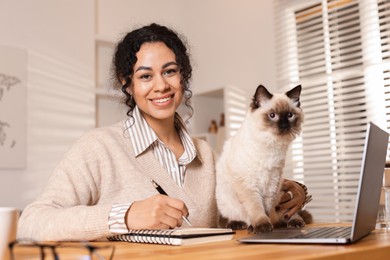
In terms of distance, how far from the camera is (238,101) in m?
3.63

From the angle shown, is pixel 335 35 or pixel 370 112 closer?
pixel 370 112

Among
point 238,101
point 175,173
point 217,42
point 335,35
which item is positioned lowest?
point 175,173

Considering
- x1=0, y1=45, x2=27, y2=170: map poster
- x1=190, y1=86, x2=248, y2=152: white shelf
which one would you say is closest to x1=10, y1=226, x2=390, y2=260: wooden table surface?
x1=0, y1=45, x2=27, y2=170: map poster

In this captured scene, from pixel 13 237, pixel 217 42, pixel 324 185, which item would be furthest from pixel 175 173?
pixel 217 42

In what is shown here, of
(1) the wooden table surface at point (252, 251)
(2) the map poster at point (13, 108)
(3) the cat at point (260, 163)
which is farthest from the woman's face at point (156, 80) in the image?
(2) the map poster at point (13, 108)

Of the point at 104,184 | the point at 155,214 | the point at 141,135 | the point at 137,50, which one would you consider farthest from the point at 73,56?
the point at 155,214

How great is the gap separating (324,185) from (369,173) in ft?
7.91

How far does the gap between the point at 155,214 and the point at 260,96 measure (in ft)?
2.01

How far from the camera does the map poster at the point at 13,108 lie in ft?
10.6

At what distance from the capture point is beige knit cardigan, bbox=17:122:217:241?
3.70ft

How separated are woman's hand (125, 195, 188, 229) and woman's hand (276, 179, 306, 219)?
0.46 metres

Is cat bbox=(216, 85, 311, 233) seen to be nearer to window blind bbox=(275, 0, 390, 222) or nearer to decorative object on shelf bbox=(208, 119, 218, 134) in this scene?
window blind bbox=(275, 0, 390, 222)

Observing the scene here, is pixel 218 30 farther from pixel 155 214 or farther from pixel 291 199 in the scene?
pixel 155 214

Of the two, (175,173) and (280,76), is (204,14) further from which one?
(175,173)
